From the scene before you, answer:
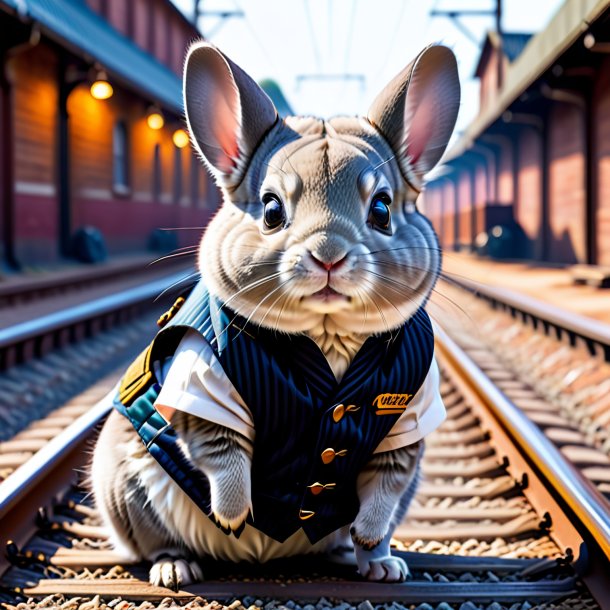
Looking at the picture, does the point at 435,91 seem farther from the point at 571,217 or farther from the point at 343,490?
the point at 571,217

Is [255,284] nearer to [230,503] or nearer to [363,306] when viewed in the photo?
[363,306]

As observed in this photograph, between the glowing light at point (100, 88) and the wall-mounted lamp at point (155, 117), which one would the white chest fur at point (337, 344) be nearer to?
the glowing light at point (100, 88)

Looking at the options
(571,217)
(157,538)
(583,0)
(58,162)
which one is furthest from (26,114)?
(157,538)

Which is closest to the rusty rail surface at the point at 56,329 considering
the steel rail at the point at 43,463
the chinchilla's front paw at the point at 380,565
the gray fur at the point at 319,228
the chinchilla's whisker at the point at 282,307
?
the steel rail at the point at 43,463

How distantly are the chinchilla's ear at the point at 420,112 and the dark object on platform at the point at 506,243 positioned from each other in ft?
67.2

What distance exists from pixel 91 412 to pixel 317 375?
2.37m

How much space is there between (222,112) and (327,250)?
1.58ft

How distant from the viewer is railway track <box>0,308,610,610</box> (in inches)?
89.4

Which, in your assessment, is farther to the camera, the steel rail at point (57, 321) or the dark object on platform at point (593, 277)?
the dark object on platform at point (593, 277)

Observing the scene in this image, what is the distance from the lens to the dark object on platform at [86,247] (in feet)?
54.2

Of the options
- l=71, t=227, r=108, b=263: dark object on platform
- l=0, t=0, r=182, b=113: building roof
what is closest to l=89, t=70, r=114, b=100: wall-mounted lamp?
Result: l=0, t=0, r=182, b=113: building roof

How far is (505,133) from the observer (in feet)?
77.3

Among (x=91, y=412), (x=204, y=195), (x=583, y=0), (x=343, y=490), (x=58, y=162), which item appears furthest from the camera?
(x=204, y=195)

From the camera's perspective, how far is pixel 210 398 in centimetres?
196
